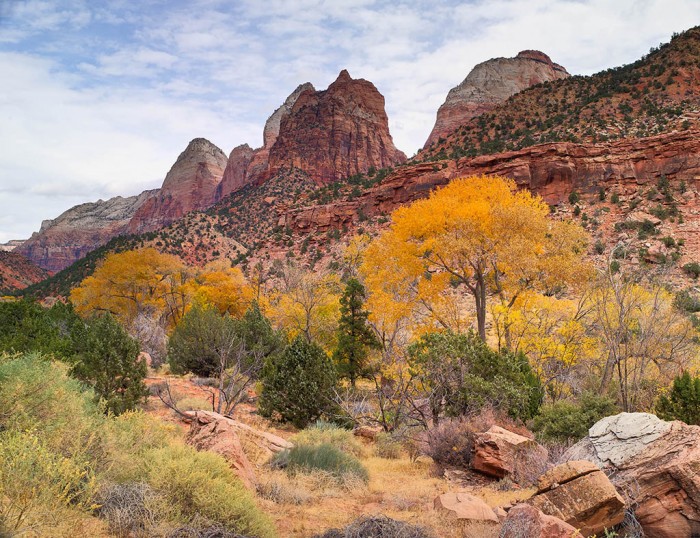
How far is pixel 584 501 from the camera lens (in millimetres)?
5551

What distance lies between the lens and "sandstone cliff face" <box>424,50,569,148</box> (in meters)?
91.8

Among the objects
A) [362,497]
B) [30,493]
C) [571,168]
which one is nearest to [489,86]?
[571,168]

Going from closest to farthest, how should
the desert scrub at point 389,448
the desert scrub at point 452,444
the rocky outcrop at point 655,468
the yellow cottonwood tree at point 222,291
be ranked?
the rocky outcrop at point 655,468 → the desert scrub at point 452,444 → the desert scrub at point 389,448 → the yellow cottonwood tree at point 222,291

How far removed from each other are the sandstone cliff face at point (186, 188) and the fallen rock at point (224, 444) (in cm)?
14209

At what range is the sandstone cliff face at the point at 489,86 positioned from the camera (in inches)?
3612

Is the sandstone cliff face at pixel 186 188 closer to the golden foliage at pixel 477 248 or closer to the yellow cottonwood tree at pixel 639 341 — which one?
the golden foliage at pixel 477 248

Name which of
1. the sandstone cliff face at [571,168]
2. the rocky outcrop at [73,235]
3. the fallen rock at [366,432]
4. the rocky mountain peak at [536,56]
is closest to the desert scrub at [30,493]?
the fallen rock at [366,432]

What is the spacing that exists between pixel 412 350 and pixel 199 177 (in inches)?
5811

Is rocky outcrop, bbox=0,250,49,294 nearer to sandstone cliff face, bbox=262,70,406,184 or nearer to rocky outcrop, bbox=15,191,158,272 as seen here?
sandstone cliff face, bbox=262,70,406,184

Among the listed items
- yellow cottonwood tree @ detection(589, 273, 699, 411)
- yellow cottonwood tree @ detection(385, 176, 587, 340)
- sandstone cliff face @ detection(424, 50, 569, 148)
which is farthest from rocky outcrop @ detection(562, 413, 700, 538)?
sandstone cliff face @ detection(424, 50, 569, 148)

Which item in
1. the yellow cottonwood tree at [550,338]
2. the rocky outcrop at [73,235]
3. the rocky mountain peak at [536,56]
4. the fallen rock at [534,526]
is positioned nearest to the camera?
the fallen rock at [534,526]

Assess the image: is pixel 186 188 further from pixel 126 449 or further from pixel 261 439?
pixel 126 449

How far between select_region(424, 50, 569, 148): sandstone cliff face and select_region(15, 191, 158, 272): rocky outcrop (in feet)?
367

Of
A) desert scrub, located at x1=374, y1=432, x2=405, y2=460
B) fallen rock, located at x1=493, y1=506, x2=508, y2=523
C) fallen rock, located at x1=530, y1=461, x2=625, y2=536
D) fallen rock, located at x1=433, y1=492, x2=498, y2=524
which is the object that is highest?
fallen rock, located at x1=530, y1=461, x2=625, y2=536
